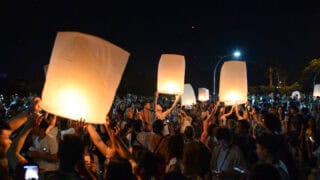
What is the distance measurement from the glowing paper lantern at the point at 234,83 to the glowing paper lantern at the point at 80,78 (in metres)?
6.17

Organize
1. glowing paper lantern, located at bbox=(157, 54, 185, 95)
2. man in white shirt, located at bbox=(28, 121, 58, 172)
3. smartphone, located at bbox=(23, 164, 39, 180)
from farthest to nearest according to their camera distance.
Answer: glowing paper lantern, located at bbox=(157, 54, 185, 95) < man in white shirt, located at bbox=(28, 121, 58, 172) < smartphone, located at bbox=(23, 164, 39, 180)

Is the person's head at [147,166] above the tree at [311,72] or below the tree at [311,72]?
below

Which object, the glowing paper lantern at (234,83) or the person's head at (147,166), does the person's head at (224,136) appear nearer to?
the person's head at (147,166)

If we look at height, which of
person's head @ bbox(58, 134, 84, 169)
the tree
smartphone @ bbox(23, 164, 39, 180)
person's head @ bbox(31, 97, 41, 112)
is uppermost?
the tree

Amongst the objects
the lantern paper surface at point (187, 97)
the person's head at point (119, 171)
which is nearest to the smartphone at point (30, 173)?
the person's head at point (119, 171)

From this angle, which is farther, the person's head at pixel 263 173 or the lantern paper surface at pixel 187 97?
the lantern paper surface at pixel 187 97

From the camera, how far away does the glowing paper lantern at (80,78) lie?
5.08 metres

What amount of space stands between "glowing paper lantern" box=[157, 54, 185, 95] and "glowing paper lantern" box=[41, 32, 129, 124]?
5.45 metres

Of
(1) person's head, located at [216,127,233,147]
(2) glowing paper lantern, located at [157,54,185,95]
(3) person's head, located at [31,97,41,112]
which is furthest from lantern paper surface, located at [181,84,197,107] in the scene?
(3) person's head, located at [31,97,41,112]

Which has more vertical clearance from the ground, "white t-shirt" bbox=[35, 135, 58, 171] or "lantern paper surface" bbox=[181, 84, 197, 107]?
"lantern paper surface" bbox=[181, 84, 197, 107]

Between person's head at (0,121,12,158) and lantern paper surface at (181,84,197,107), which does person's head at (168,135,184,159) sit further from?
lantern paper surface at (181,84,197,107)

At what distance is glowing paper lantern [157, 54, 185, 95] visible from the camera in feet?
35.0

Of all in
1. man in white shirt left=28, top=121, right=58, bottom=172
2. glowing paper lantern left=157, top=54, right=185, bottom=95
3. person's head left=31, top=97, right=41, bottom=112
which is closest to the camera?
person's head left=31, top=97, right=41, bottom=112

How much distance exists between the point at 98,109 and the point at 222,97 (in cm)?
629
